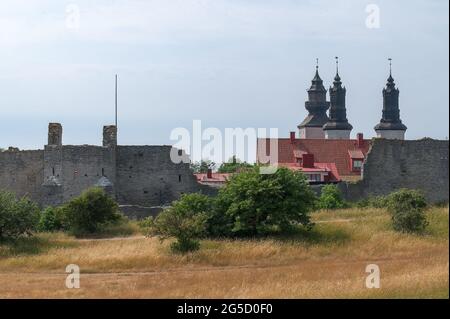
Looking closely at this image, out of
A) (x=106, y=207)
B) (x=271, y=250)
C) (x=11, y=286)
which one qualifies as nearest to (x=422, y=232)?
(x=271, y=250)

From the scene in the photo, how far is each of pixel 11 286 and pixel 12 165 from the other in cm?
1766

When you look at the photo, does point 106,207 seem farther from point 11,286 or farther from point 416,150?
point 416,150

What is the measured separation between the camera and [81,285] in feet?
85.0

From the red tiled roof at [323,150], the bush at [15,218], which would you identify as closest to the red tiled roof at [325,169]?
the red tiled roof at [323,150]

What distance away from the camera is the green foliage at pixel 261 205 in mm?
35125

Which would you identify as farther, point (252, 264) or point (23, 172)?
point (23, 172)

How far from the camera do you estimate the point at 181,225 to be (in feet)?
109

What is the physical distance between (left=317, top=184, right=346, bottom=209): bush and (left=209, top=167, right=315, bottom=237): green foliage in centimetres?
507

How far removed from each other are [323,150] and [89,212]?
21.0m

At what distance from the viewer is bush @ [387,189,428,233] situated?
33906 mm

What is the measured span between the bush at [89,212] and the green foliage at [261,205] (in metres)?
4.66

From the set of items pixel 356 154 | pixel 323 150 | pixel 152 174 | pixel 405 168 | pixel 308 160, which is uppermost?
pixel 323 150

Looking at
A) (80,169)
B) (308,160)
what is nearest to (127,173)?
(80,169)

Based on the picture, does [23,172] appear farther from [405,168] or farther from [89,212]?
[405,168]
